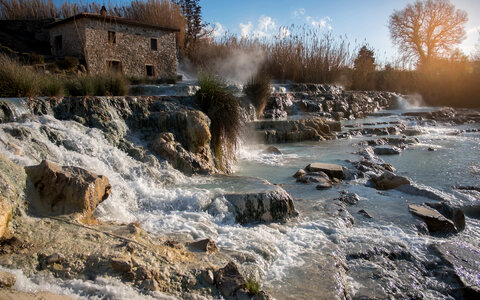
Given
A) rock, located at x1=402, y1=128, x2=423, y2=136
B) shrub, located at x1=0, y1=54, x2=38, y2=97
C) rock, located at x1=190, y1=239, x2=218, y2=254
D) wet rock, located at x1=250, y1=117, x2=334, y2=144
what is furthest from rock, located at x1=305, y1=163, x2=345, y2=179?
rock, located at x1=402, y1=128, x2=423, y2=136

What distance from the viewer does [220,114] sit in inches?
257

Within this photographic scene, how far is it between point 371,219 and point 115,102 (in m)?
4.32

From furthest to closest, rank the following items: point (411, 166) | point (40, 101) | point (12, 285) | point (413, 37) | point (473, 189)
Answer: point (413, 37)
point (411, 166)
point (473, 189)
point (40, 101)
point (12, 285)

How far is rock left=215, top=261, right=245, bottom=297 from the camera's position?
7.61 feet

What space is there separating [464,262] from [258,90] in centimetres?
770

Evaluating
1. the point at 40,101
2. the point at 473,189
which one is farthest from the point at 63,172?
the point at 473,189

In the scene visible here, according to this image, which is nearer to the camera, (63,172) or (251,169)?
(63,172)

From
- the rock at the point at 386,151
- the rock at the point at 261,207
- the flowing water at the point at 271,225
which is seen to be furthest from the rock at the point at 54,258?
the rock at the point at 386,151

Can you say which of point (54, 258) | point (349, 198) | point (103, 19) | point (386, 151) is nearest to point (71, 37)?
point (103, 19)

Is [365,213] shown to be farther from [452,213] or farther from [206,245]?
[206,245]

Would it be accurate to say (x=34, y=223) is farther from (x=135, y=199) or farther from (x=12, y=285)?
(x=135, y=199)

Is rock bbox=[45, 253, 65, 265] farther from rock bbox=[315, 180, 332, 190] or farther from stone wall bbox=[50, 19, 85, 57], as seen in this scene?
stone wall bbox=[50, 19, 85, 57]

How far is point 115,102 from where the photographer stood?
5.85 m

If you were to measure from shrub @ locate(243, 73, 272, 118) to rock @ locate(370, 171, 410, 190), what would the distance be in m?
5.18
